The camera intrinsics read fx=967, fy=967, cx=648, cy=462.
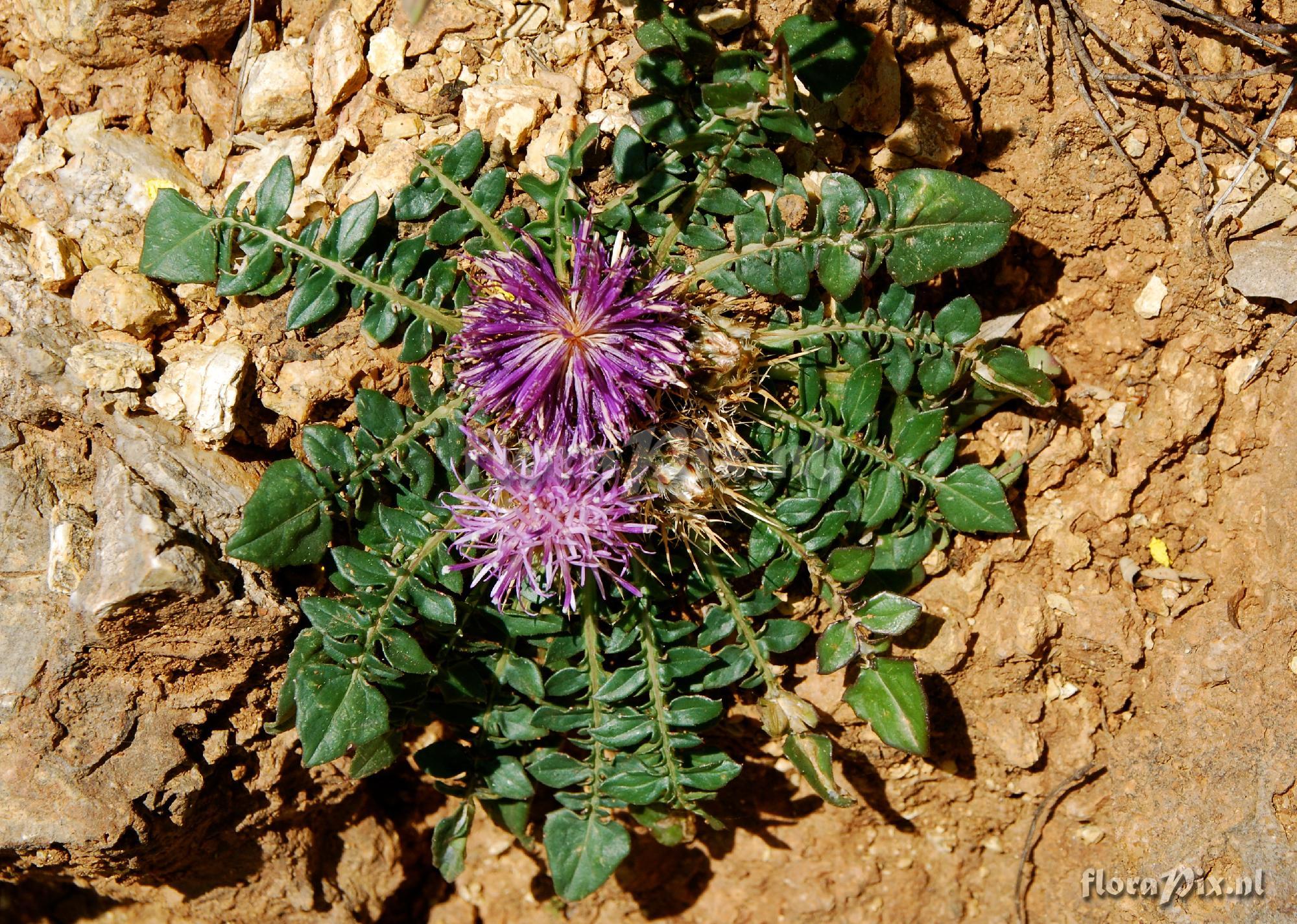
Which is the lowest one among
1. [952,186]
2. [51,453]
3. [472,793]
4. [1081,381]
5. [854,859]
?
[854,859]

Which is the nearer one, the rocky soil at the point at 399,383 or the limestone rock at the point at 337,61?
the rocky soil at the point at 399,383

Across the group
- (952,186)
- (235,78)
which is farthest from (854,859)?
(235,78)

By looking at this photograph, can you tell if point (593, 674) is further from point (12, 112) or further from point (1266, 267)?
point (12, 112)

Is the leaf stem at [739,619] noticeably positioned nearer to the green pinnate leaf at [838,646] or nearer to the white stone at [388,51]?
the green pinnate leaf at [838,646]

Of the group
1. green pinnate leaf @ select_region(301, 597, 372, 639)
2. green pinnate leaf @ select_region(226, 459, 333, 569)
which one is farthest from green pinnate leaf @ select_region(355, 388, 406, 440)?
green pinnate leaf @ select_region(301, 597, 372, 639)

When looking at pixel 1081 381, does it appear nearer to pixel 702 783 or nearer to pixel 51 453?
pixel 702 783

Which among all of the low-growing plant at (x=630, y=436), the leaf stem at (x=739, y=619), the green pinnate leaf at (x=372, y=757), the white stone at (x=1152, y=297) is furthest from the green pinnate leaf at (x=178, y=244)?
the white stone at (x=1152, y=297)

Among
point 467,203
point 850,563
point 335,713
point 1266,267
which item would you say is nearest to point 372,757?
point 335,713
